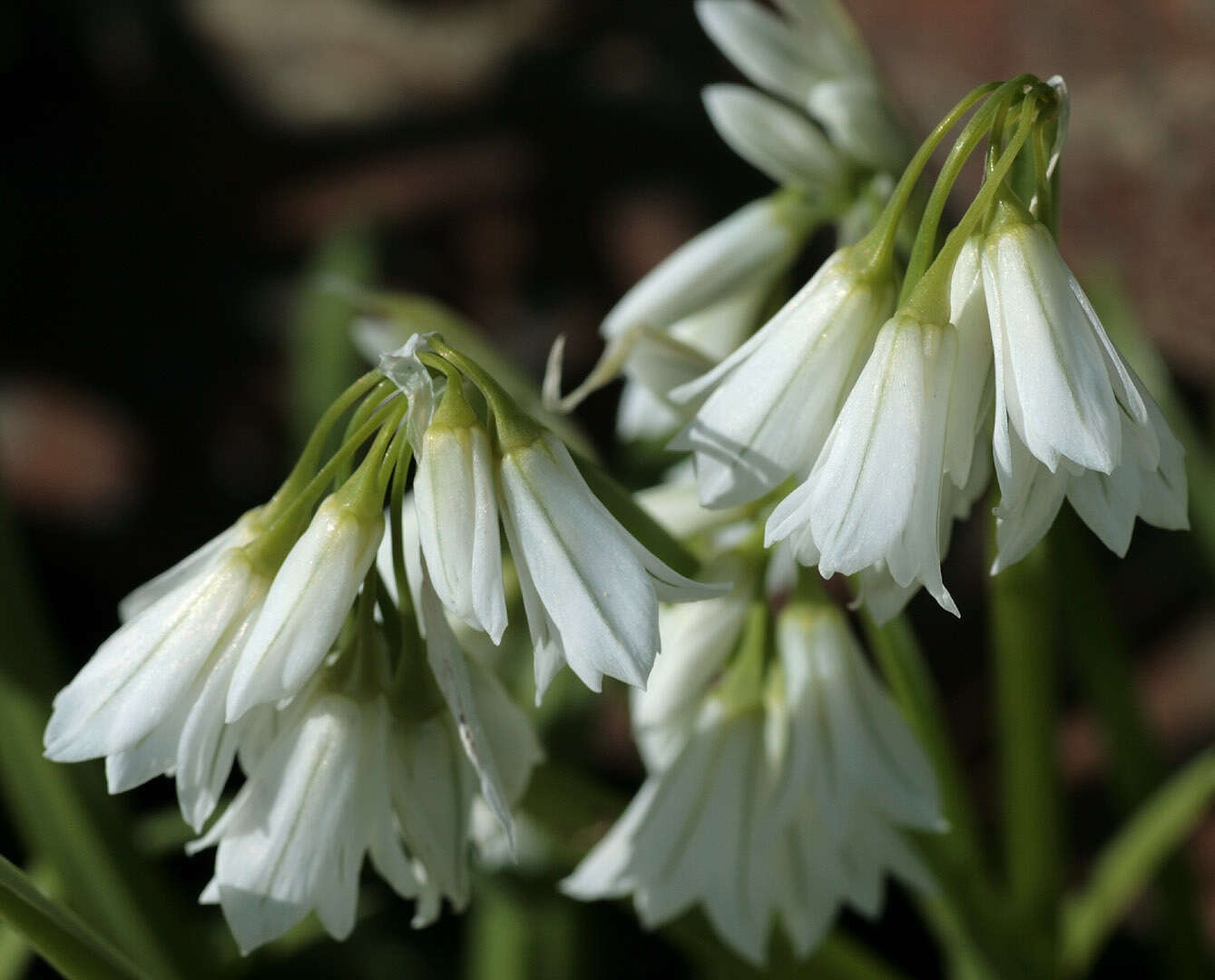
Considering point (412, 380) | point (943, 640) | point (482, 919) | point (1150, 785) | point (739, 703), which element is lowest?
point (943, 640)

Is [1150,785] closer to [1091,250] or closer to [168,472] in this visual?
[1091,250]

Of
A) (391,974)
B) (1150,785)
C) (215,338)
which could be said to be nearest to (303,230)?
(215,338)

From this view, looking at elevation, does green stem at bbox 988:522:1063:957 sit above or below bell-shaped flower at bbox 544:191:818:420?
below

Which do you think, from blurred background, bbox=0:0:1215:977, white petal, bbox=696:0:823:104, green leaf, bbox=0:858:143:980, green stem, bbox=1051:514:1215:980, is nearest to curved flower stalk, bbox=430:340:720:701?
green leaf, bbox=0:858:143:980

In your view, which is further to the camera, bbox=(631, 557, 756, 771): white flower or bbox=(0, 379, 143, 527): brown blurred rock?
bbox=(0, 379, 143, 527): brown blurred rock

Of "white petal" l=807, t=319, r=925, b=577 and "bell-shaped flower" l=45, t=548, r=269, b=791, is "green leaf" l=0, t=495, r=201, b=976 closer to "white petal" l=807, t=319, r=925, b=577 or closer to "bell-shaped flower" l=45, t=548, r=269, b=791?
"bell-shaped flower" l=45, t=548, r=269, b=791

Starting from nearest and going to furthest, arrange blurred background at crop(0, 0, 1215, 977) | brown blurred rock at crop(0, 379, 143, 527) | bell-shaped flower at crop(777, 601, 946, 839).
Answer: bell-shaped flower at crop(777, 601, 946, 839) → blurred background at crop(0, 0, 1215, 977) → brown blurred rock at crop(0, 379, 143, 527)
